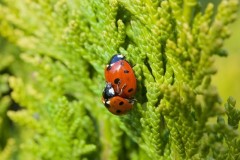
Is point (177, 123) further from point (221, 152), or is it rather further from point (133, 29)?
point (133, 29)

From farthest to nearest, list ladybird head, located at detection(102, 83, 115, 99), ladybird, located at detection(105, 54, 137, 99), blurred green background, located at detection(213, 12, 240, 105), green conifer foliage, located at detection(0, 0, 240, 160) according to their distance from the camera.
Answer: blurred green background, located at detection(213, 12, 240, 105), ladybird head, located at detection(102, 83, 115, 99), ladybird, located at detection(105, 54, 137, 99), green conifer foliage, located at detection(0, 0, 240, 160)

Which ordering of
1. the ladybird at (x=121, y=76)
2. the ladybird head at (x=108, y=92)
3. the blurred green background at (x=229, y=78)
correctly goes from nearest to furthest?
the ladybird at (x=121, y=76) < the ladybird head at (x=108, y=92) < the blurred green background at (x=229, y=78)

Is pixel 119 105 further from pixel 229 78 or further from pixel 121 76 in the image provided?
pixel 229 78

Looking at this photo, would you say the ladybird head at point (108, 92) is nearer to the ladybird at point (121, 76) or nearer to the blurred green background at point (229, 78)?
the ladybird at point (121, 76)

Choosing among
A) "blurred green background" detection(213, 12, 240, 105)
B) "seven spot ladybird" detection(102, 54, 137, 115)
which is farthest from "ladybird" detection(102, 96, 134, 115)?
"blurred green background" detection(213, 12, 240, 105)

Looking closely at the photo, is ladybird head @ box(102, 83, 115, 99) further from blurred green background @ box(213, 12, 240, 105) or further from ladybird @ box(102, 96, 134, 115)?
blurred green background @ box(213, 12, 240, 105)

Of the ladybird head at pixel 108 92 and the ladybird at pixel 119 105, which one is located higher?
the ladybird head at pixel 108 92

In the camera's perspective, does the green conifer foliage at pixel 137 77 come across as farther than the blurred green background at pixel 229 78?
No

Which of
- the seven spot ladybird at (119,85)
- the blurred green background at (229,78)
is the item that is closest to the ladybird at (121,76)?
the seven spot ladybird at (119,85)
